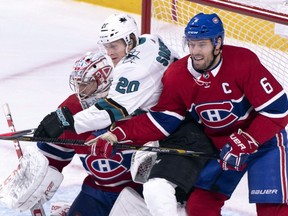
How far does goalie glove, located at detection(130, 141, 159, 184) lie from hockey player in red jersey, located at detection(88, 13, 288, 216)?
0.06 metres

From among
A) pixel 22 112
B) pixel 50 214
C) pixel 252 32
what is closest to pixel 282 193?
pixel 50 214

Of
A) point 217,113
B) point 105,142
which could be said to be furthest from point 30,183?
→ point 217,113

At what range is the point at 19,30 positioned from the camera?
6676mm

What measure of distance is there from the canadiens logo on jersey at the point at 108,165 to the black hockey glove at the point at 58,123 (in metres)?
0.17

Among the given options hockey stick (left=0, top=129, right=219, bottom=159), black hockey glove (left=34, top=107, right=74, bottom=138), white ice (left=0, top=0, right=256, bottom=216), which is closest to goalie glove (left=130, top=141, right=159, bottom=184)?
hockey stick (left=0, top=129, right=219, bottom=159)

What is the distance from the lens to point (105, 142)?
3502 mm

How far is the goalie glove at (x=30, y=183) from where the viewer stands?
12.2 feet

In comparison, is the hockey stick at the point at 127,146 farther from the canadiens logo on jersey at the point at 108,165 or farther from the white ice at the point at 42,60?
the white ice at the point at 42,60

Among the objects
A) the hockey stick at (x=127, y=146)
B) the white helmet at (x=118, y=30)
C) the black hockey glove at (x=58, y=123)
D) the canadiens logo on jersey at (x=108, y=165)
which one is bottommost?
the canadiens logo on jersey at (x=108, y=165)

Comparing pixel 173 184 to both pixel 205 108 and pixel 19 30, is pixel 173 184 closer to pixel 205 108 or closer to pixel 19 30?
pixel 205 108

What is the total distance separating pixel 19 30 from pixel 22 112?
1635 millimetres

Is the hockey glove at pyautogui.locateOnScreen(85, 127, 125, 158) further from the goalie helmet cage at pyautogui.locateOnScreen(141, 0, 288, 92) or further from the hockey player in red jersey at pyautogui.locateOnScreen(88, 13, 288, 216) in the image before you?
the goalie helmet cage at pyautogui.locateOnScreen(141, 0, 288, 92)

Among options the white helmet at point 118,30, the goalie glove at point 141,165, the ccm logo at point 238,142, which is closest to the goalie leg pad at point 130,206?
the goalie glove at point 141,165

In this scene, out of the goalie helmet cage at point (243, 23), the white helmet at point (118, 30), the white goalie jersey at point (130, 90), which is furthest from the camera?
the goalie helmet cage at point (243, 23)
